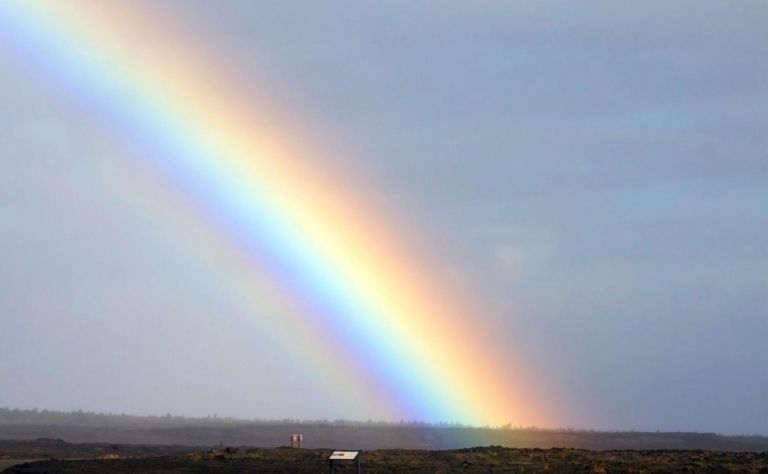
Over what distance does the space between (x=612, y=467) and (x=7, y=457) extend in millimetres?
31194

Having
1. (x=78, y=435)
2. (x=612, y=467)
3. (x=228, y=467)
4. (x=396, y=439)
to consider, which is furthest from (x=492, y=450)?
(x=78, y=435)

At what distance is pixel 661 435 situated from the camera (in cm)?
14525

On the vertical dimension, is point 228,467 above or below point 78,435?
below

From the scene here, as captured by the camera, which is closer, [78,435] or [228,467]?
[228,467]

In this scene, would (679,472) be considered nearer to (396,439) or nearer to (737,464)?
(737,464)

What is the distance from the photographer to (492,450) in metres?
61.1

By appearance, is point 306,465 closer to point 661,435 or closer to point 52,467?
point 52,467

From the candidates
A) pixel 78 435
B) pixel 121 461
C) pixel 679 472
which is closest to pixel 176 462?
pixel 121 461

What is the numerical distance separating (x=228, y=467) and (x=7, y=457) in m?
16.2

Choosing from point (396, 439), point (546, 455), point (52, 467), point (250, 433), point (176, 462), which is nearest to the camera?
point (52, 467)

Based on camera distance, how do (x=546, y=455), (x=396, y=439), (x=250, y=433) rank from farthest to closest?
(x=250, y=433)
(x=396, y=439)
(x=546, y=455)

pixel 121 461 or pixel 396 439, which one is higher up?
pixel 396 439

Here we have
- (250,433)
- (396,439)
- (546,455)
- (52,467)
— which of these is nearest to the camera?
(52,467)

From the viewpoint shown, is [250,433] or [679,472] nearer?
[679,472]
